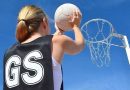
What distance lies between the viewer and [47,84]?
3.95 m

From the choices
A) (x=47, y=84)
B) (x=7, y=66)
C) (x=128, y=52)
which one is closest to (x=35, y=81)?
(x=47, y=84)

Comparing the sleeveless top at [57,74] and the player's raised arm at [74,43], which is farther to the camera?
the player's raised arm at [74,43]

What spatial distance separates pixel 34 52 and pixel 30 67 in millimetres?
157

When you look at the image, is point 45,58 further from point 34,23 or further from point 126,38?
point 126,38

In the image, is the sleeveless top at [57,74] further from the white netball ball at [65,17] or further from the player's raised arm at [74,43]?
the white netball ball at [65,17]

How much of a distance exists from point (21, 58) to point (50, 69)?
13.8 inches

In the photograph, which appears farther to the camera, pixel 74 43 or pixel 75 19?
pixel 75 19

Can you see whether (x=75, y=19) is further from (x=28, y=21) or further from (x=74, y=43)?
(x=28, y=21)

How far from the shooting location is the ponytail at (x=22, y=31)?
164 inches

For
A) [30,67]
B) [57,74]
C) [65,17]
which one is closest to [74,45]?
[57,74]

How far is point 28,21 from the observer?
418cm

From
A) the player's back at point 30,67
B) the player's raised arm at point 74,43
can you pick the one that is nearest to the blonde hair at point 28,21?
the player's back at point 30,67

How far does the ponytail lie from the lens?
4.16 meters

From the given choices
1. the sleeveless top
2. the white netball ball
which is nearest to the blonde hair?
the sleeveless top
